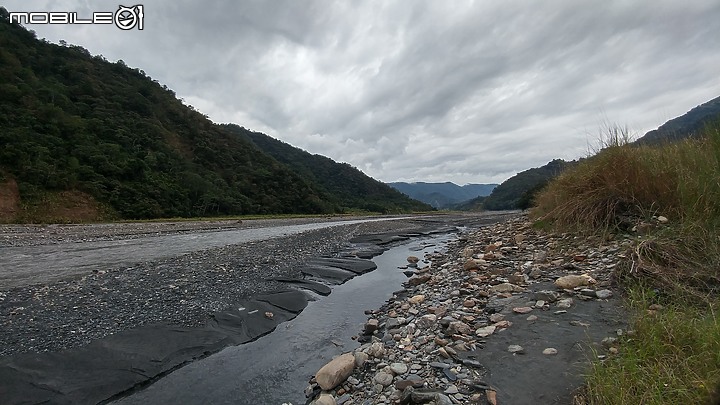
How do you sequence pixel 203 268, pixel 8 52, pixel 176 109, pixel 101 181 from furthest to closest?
pixel 176 109 → pixel 8 52 → pixel 101 181 → pixel 203 268

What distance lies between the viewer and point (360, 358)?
4.62m

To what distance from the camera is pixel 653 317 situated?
341 centimetres

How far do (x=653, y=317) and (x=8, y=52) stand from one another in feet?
237

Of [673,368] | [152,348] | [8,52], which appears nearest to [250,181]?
[8,52]

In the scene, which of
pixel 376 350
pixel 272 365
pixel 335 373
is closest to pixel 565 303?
pixel 376 350

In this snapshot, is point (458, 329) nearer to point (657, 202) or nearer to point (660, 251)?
point (660, 251)

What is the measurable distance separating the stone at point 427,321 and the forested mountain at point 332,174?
10545 centimetres

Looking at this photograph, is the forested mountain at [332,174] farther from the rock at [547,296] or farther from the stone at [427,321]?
the rock at [547,296]

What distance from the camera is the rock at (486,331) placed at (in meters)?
4.52

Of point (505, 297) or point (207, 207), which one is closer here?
point (505, 297)

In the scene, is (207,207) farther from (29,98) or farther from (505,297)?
(505,297)

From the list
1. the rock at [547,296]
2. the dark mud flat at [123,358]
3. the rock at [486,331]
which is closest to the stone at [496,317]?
the rock at [486,331]

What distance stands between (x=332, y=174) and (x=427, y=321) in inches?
5118

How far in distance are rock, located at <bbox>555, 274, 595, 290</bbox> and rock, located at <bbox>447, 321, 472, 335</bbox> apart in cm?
184
